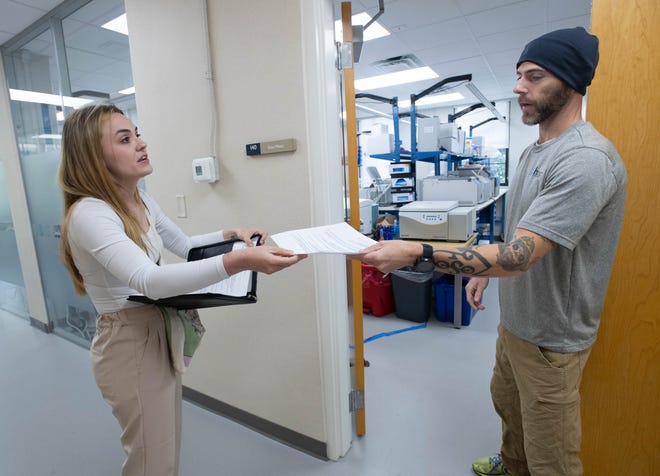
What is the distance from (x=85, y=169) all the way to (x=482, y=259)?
1.15 m

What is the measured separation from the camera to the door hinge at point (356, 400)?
184 cm

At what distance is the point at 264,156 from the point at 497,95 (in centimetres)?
783

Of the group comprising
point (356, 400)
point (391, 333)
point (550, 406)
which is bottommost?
point (391, 333)

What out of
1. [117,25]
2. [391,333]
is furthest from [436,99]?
[117,25]

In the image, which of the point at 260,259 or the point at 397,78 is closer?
the point at 260,259

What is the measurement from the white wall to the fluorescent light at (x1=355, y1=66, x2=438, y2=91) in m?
4.78

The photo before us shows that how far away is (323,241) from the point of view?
986 millimetres

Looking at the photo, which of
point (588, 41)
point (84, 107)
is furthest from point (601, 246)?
point (84, 107)

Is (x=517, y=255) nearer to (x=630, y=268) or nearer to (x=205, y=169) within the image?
(x=630, y=268)

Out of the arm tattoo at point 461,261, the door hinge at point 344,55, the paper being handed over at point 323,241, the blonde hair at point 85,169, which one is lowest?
the arm tattoo at point 461,261

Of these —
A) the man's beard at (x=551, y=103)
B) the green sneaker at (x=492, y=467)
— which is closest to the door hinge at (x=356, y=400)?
the green sneaker at (x=492, y=467)

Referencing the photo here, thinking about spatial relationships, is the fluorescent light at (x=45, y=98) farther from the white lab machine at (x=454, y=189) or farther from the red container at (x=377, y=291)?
the white lab machine at (x=454, y=189)

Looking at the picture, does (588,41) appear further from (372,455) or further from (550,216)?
(372,455)

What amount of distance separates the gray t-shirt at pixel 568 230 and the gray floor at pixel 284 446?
95 centimetres
